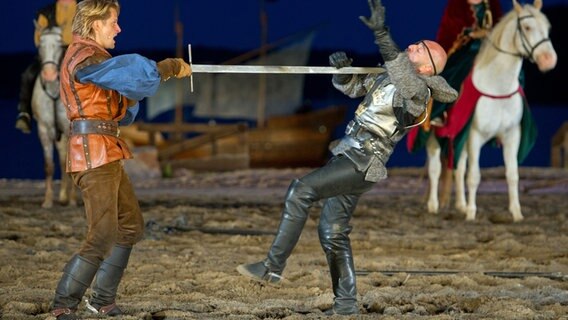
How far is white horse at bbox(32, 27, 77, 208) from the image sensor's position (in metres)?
9.62

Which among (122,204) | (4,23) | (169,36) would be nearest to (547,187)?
(122,204)

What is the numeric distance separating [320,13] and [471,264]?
170 feet

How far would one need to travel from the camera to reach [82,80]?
14.0 ft

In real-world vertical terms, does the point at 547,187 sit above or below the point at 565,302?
below

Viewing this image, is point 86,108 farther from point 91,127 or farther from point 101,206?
point 101,206

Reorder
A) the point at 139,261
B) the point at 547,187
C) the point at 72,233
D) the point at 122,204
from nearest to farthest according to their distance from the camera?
1. the point at 122,204
2. the point at 139,261
3. the point at 72,233
4. the point at 547,187

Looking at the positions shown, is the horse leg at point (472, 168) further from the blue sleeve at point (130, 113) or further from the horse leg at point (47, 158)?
the blue sleeve at point (130, 113)

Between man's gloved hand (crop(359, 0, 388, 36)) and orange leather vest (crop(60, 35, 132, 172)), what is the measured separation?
3.68 ft

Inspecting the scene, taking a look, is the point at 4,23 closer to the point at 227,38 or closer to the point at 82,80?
the point at 227,38

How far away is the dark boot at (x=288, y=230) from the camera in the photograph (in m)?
4.72

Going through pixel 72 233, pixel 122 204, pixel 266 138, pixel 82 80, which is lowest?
pixel 266 138

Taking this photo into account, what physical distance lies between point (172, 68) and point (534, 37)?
503 centimetres

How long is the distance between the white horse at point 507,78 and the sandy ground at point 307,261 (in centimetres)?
61

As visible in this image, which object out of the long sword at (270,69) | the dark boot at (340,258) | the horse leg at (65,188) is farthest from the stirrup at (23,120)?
the dark boot at (340,258)
